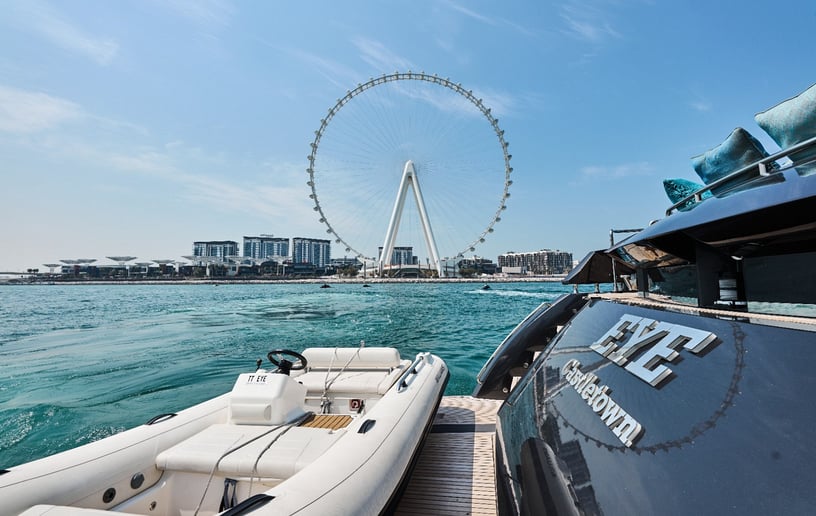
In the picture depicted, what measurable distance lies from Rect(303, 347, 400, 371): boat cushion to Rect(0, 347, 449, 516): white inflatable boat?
148 centimetres

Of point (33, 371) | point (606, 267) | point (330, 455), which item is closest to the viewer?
point (330, 455)

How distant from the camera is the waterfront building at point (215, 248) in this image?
17875 centimetres

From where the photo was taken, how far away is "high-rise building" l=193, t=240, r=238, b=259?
178750 millimetres

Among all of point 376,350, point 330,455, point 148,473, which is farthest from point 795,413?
point 376,350

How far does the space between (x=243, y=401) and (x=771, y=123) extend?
4.03m

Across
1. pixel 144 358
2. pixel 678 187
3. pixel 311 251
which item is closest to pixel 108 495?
pixel 678 187

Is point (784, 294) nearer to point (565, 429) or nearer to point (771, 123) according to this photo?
point (771, 123)

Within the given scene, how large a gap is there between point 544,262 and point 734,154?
497ft

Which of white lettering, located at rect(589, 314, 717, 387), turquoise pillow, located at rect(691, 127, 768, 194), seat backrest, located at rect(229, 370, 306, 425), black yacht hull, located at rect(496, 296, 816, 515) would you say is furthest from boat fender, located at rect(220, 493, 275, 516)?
turquoise pillow, located at rect(691, 127, 768, 194)

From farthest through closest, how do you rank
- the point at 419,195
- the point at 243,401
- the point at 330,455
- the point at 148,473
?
the point at 419,195, the point at 243,401, the point at 148,473, the point at 330,455

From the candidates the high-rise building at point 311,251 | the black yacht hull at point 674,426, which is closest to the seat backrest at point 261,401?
the black yacht hull at point 674,426

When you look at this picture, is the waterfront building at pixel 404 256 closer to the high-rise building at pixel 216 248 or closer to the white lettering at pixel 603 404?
the high-rise building at pixel 216 248

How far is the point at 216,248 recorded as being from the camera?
18012cm

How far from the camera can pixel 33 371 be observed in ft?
32.9
